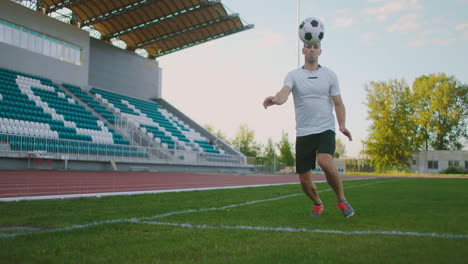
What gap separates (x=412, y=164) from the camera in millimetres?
53969

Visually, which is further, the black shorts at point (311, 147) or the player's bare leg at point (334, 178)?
the black shorts at point (311, 147)

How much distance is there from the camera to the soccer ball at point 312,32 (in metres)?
4.84

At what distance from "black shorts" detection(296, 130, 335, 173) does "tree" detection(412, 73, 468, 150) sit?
55386mm

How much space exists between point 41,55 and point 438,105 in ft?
166

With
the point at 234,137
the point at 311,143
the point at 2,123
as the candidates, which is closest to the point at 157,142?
the point at 2,123

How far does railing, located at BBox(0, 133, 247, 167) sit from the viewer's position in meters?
17.0

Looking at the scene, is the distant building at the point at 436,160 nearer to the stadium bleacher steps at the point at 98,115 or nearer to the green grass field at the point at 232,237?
the stadium bleacher steps at the point at 98,115

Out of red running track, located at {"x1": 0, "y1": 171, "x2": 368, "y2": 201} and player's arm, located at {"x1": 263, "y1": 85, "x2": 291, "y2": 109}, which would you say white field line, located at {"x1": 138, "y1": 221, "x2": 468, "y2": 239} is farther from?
red running track, located at {"x1": 0, "y1": 171, "x2": 368, "y2": 201}

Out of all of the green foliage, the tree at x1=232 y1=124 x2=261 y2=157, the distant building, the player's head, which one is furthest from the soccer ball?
the tree at x1=232 y1=124 x2=261 y2=157

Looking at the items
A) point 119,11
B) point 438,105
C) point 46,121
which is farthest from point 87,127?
point 438,105

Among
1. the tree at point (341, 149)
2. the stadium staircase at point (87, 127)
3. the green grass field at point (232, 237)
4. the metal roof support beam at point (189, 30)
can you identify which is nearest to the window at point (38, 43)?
the stadium staircase at point (87, 127)

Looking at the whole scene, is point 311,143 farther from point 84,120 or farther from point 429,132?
point 429,132

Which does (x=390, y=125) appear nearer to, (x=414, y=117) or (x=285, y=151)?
(x=414, y=117)

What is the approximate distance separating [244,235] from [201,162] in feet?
80.1
